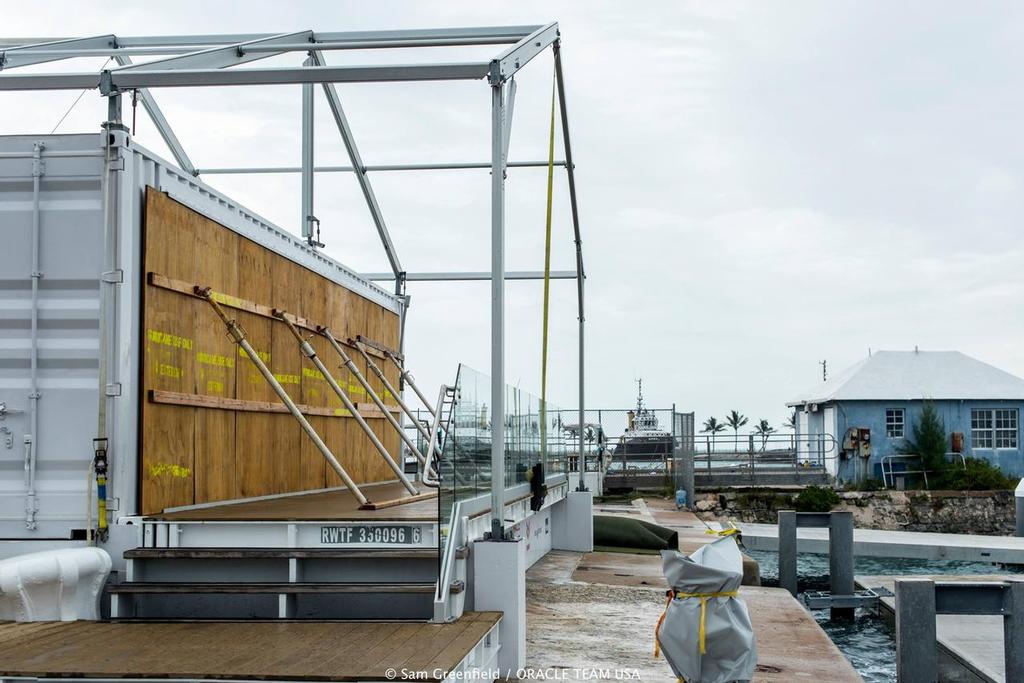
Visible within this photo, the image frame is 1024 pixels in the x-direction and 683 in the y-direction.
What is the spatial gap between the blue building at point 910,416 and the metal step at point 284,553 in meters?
29.4

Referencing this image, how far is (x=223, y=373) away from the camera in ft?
36.2

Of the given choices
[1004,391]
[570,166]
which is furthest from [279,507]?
[1004,391]

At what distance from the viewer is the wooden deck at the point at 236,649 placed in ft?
20.4

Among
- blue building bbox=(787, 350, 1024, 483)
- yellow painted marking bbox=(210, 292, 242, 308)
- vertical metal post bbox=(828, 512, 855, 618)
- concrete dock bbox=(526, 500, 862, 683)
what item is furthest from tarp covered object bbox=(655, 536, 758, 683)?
blue building bbox=(787, 350, 1024, 483)

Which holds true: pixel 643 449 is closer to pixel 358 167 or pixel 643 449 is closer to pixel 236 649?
pixel 358 167

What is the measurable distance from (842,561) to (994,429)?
21.6m

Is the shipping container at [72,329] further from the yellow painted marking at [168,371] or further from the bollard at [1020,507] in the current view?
the bollard at [1020,507]

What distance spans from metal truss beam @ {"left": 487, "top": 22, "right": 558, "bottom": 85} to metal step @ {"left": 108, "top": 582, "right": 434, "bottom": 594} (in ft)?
13.1

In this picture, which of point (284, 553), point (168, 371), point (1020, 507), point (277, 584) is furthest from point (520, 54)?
point (1020, 507)

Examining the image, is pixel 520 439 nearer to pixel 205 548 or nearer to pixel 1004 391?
pixel 205 548

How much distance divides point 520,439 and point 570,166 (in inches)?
140

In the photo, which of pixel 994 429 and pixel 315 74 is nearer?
pixel 315 74

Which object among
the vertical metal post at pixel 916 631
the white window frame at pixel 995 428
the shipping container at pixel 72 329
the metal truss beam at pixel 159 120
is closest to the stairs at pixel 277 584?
the shipping container at pixel 72 329

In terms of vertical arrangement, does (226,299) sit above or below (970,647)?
above
